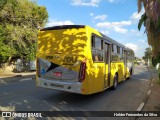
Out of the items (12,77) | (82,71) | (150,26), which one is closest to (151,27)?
(150,26)

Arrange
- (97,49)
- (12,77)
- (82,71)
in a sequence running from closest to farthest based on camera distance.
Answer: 1. (82,71)
2. (97,49)
3. (12,77)

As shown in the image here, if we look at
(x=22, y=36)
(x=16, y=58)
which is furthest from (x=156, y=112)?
(x=16, y=58)

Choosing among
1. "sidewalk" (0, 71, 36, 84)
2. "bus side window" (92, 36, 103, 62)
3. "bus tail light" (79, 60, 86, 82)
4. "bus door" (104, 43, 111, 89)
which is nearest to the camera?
"bus tail light" (79, 60, 86, 82)

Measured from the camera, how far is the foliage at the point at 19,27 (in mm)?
26156

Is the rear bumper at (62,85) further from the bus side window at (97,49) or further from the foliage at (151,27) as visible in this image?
the foliage at (151,27)

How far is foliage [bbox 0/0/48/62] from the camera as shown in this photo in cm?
2616

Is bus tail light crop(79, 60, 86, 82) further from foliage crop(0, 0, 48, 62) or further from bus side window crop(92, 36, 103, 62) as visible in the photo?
foliage crop(0, 0, 48, 62)

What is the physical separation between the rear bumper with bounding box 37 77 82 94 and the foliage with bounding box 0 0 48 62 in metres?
16.7

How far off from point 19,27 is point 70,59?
64.2 feet

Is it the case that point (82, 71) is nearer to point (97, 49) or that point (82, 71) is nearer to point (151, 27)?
point (97, 49)

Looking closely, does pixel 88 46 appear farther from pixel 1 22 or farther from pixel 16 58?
pixel 16 58

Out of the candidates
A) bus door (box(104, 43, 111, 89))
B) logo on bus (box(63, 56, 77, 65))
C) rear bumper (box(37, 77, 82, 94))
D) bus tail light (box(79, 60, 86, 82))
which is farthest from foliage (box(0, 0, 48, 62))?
bus tail light (box(79, 60, 86, 82))

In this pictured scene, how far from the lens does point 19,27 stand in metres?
27.7

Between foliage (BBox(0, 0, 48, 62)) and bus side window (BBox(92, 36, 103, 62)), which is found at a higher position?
foliage (BBox(0, 0, 48, 62))
